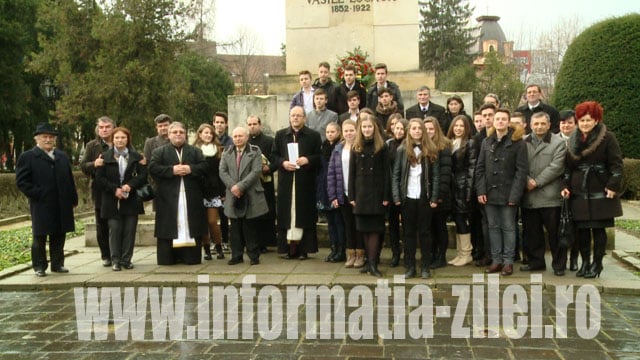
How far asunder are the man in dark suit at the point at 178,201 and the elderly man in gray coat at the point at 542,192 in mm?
4126

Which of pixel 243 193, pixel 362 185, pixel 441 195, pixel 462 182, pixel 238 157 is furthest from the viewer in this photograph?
pixel 238 157

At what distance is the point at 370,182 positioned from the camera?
24.4 ft

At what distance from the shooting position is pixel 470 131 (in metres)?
8.09

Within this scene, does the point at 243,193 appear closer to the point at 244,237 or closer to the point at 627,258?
the point at 244,237

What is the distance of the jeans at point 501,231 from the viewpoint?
7324 mm

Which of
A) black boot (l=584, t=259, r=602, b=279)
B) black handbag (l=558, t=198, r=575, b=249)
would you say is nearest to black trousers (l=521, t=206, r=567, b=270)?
black handbag (l=558, t=198, r=575, b=249)

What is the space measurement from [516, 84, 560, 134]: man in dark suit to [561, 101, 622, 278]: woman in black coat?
50.8 inches

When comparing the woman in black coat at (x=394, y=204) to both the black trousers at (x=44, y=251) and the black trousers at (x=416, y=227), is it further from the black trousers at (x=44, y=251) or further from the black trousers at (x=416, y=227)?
the black trousers at (x=44, y=251)

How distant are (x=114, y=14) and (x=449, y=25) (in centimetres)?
3107

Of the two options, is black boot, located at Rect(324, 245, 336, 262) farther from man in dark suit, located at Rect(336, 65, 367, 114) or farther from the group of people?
man in dark suit, located at Rect(336, 65, 367, 114)

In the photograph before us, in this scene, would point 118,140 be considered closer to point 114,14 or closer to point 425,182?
point 425,182

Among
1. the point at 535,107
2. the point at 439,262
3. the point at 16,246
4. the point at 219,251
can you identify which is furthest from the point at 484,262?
the point at 16,246

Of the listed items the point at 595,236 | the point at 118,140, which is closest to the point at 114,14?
the point at 118,140

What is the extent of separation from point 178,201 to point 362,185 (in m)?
2.54
